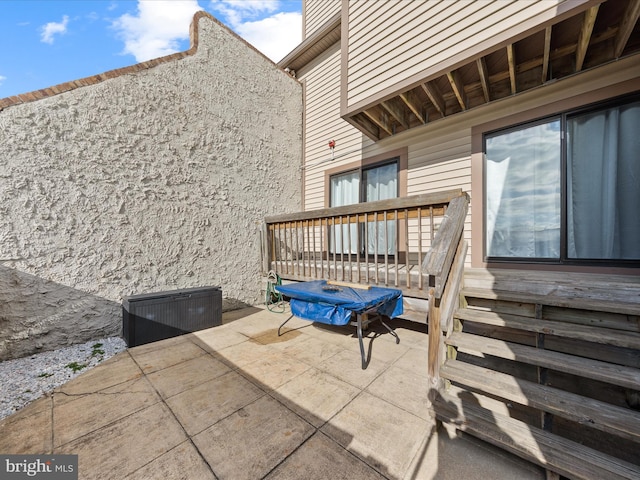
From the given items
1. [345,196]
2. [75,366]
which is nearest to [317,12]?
[345,196]

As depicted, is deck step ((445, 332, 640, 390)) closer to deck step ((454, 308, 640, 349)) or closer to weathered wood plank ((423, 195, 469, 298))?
deck step ((454, 308, 640, 349))

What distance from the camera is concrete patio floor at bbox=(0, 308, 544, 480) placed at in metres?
1.43

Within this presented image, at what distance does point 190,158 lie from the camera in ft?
13.6

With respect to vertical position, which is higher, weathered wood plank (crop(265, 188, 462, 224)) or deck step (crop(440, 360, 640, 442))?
weathered wood plank (crop(265, 188, 462, 224))

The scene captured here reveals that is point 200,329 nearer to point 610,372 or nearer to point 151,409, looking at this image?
point 151,409

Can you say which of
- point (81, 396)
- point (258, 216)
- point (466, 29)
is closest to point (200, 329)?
point (81, 396)

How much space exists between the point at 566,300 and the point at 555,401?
2.71 ft

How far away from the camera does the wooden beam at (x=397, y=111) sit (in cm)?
379

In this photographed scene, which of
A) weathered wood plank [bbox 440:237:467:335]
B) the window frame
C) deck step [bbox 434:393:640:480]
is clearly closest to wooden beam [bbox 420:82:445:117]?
the window frame

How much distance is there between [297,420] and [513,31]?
401 cm

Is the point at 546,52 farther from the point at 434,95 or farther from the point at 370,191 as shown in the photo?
the point at 370,191

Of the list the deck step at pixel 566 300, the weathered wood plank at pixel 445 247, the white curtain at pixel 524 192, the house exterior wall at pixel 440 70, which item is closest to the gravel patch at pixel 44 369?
the weathered wood plank at pixel 445 247

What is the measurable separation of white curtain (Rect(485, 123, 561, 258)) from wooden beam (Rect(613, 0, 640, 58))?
0.76 meters

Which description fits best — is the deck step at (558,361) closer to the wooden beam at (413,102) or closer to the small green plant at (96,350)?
the wooden beam at (413,102)
